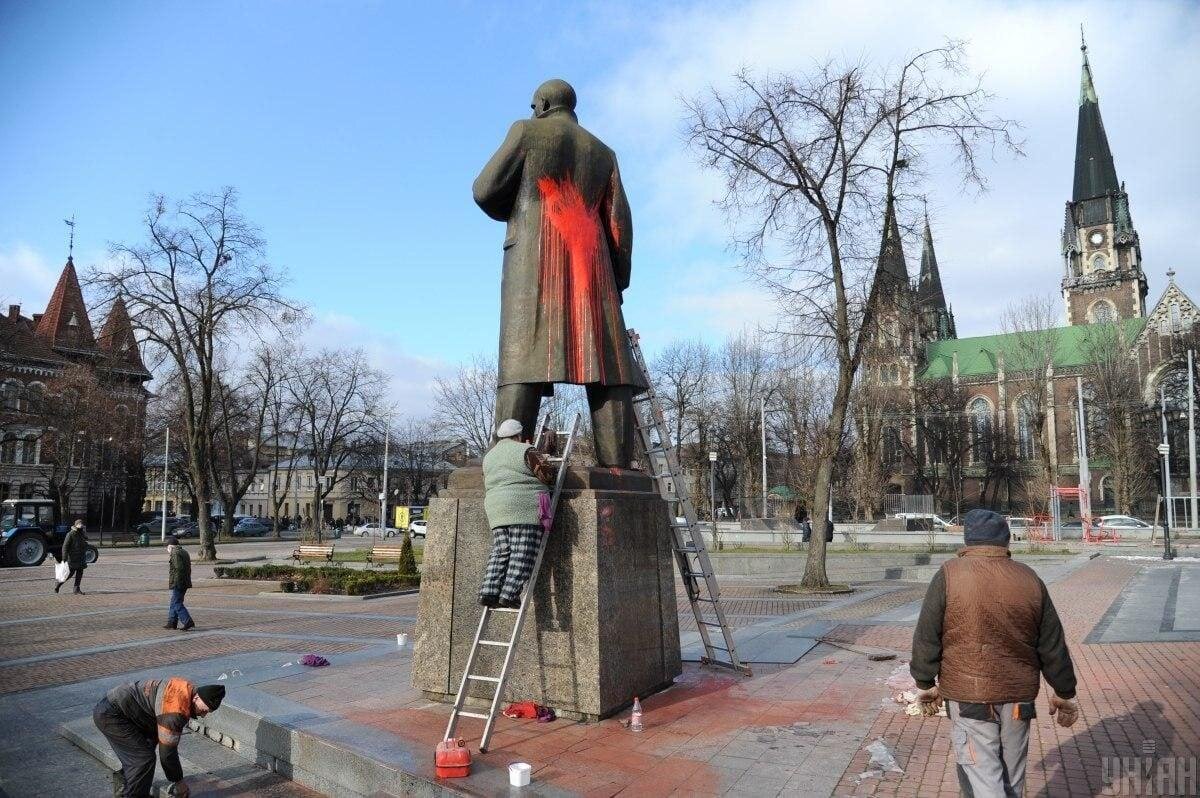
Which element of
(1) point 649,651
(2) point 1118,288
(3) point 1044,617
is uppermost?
(2) point 1118,288

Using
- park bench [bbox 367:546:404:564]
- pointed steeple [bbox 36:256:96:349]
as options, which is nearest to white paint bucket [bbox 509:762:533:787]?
park bench [bbox 367:546:404:564]

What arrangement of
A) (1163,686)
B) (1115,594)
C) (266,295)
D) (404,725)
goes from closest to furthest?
1. (404,725)
2. (1163,686)
3. (1115,594)
4. (266,295)

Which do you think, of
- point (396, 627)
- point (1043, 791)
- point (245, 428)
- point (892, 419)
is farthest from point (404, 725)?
point (892, 419)

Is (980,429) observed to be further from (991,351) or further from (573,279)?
(573,279)

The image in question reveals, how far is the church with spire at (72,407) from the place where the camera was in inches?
1416

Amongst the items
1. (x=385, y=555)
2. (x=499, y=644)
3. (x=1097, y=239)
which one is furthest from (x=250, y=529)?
(x=1097, y=239)

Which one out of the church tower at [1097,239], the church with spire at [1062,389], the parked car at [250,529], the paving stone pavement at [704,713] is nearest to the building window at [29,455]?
the parked car at [250,529]

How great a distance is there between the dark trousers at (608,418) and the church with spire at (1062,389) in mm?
33213

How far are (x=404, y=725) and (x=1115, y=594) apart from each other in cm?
1386

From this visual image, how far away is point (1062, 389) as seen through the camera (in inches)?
2549

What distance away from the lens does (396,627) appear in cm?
1227

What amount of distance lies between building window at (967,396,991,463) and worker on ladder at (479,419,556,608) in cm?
6251

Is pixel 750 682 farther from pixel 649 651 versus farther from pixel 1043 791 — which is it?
pixel 1043 791

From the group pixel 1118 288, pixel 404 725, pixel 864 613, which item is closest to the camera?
pixel 404 725
